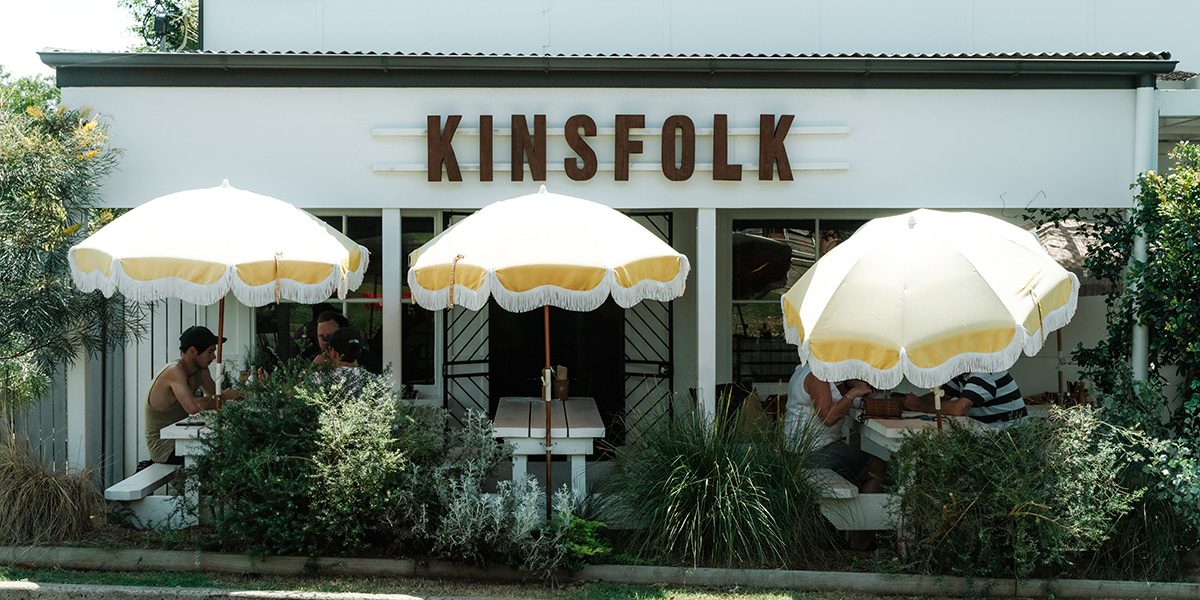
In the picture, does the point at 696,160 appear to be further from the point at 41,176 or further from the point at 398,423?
the point at 41,176

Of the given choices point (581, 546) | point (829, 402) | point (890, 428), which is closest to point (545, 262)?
point (581, 546)

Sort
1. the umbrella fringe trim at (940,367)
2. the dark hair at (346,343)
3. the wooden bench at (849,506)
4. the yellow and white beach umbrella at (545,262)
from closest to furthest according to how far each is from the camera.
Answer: the umbrella fringe trim at (940,367) → the yellow and white beach umbrella at (545,262) → the wooden bench at (849,506) → the dark hair at (346,343)

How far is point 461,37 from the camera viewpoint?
30.1ft

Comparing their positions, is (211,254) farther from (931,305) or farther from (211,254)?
(931,305)

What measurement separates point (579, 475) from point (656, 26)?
17.4 ft

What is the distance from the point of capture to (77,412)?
675 centimetres

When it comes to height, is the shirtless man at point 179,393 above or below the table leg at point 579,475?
above

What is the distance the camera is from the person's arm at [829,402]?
19.9 feet

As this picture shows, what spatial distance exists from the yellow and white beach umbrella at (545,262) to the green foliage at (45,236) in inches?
108

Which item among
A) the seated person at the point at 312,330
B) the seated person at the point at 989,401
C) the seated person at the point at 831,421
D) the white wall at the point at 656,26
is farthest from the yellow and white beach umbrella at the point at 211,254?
the seated person at the point at 989,401

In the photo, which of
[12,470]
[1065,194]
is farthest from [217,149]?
[1065,194]

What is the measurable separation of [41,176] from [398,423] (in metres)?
3.26

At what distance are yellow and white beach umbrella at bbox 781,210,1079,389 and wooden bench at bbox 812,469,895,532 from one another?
1.03 m

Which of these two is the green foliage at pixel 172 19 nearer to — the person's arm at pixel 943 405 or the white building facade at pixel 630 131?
the white building facade at pixel 630 131
